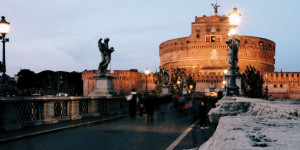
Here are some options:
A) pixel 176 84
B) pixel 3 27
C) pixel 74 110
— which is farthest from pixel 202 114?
pixel 176 84

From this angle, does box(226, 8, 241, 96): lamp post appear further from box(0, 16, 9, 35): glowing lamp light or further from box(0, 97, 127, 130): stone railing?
box(0, 16, 9, 35): glowing lamp light

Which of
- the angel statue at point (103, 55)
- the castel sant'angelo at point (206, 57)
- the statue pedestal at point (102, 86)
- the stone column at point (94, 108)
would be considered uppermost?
the castel sant'angelo at point (206, 57)

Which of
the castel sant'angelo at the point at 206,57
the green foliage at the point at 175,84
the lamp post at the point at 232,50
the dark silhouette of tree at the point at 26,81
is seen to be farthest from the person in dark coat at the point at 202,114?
the dark silhouette of tree at the point at 26,81

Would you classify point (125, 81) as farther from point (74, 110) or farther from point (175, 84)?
point (74, 110)

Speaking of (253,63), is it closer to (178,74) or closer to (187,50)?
(187,50)

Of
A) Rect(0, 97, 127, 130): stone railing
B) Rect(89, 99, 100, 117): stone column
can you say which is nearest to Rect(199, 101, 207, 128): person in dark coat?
Rect(0, 97, 127, 130): stone railing

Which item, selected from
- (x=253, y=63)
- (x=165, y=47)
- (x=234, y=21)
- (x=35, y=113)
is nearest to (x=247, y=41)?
(x=253, y=63)

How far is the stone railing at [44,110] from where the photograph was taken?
10476 mm

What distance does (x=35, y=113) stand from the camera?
1241 cm

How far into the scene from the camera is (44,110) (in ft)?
41.5

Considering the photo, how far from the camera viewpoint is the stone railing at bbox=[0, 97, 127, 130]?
34.4 ft

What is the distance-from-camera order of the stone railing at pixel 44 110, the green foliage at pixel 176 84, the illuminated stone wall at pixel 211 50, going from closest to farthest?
the stone railing at pixel 44 110 → the green foliage at pixel 176 84 → the illuminated stone wall at pixel 211 50

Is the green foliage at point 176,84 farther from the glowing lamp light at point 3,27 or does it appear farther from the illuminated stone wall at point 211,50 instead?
the glowing lamp light at point 3,27

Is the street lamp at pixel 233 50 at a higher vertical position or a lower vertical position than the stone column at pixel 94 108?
higher
